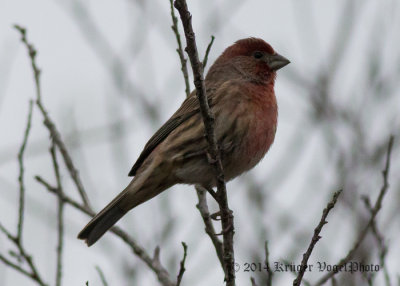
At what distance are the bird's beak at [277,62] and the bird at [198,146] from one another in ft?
2.91

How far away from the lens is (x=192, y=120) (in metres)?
7.38

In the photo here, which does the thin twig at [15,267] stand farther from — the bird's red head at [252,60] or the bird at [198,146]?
the bird's red head at [252,60]

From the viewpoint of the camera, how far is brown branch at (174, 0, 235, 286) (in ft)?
15.0

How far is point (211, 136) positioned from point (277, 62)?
3532 mm

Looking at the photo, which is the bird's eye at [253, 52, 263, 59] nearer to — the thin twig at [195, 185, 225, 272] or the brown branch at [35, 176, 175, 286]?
the thin twig at [195, 185, 225, 272]

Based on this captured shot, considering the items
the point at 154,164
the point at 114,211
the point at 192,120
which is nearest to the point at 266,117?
the point at 192,120

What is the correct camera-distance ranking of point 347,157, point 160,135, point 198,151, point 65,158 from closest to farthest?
1. point 65,158
2. point 198,151
3. point 160,135
4. point 347,157

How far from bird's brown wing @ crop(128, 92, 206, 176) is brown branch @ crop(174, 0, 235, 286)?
5.84 feet

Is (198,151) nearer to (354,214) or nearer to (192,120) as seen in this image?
(192,120)

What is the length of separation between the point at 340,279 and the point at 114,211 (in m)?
2.64

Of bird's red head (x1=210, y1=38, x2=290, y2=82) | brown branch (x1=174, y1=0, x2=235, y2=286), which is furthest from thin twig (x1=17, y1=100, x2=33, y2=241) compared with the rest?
bird's red head (x1=210, y1=38, x2=290, y2=82)

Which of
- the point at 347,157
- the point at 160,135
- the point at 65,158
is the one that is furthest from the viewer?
the point at 347,157

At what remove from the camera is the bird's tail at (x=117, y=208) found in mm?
7008

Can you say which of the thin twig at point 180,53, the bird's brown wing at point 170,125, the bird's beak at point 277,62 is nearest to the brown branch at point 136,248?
the bird's brown wing at point 170,125
